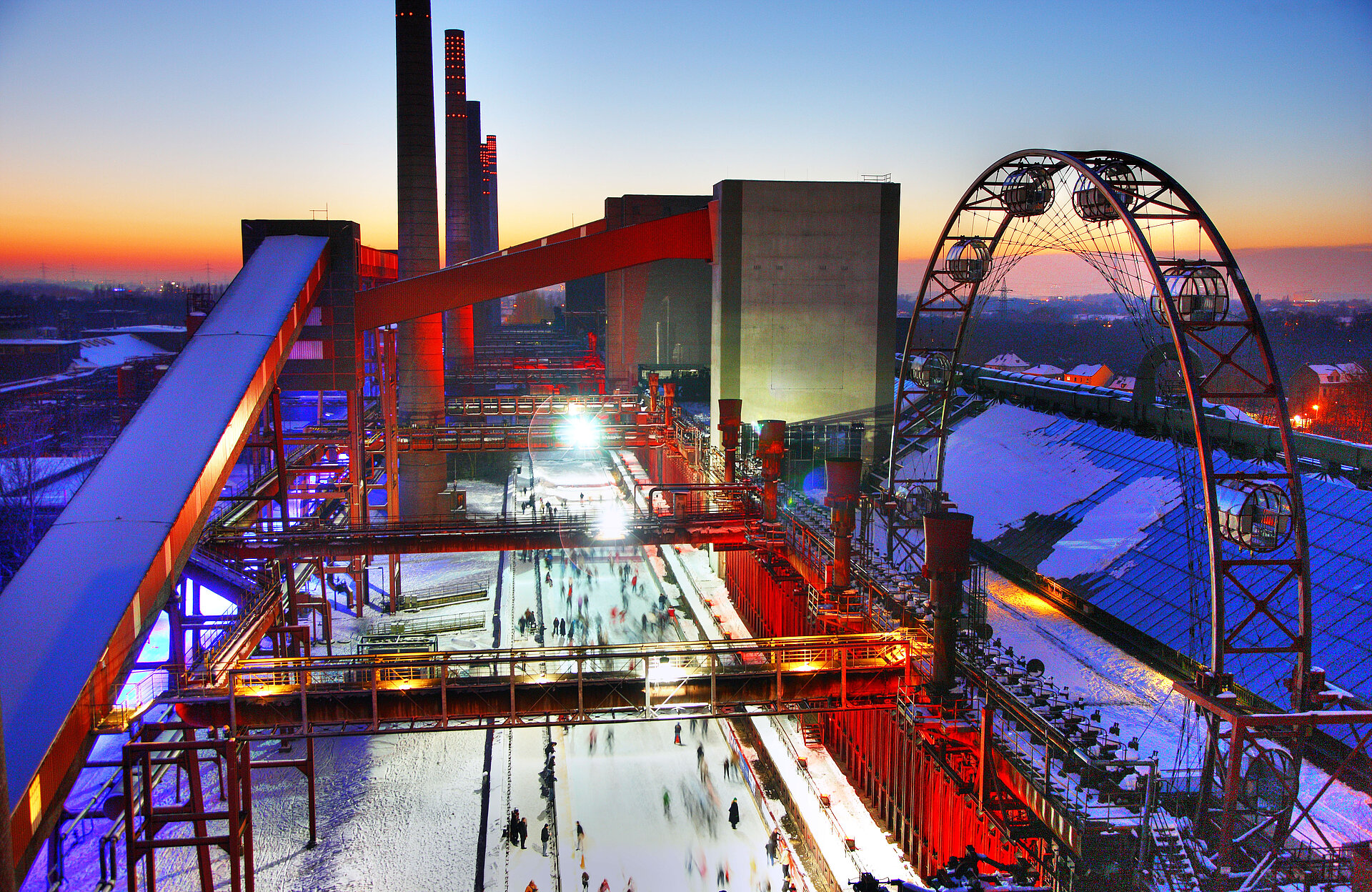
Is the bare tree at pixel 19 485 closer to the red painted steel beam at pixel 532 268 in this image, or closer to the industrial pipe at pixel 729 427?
the red painted steel beam at pixel 532 268

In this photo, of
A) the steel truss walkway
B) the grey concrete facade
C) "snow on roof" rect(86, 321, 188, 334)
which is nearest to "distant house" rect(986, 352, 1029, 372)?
the grey concrete facade

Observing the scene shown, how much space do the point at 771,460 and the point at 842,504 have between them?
4.42m

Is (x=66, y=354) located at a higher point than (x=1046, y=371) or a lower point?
higher

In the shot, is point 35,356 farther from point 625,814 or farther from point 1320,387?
point 1320,387

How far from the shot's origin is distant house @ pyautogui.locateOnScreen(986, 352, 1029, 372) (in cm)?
6975

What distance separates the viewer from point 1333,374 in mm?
38938

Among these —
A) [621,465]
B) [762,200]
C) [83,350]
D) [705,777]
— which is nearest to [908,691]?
[705,777]

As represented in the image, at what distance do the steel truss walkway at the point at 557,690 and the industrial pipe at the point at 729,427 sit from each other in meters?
11.7

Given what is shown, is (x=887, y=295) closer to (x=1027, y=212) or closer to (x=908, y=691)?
(x=1027, y=212)

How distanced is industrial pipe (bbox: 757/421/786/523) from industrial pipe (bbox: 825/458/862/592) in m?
3.73

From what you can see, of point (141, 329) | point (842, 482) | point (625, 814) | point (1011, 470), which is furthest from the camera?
point (141, 329)

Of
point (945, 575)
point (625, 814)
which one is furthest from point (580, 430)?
point (945, 575)

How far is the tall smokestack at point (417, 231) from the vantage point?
1499 inches

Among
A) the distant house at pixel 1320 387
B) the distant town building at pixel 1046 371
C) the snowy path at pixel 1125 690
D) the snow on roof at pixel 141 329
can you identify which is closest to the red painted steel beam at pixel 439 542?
the snowy path at pixel 1125 690
